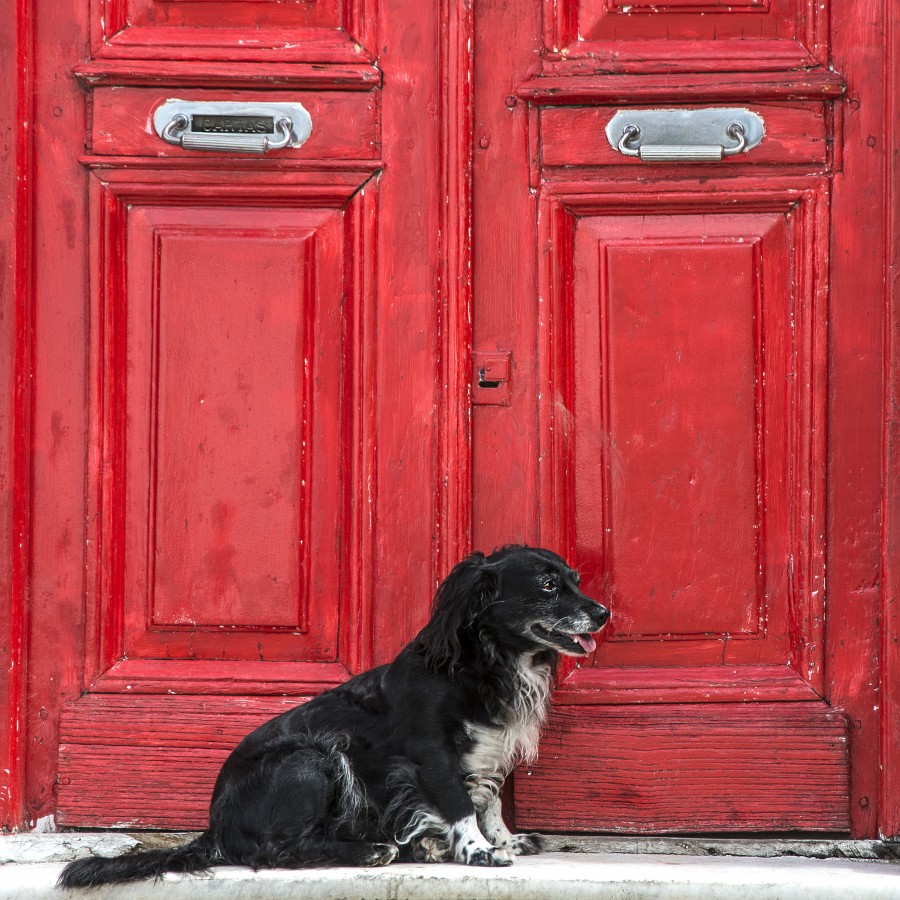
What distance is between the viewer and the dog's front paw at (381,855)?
357 centimetres

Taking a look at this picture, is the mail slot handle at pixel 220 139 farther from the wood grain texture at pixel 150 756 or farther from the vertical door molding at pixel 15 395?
the wood grain texture at pixel 150 756

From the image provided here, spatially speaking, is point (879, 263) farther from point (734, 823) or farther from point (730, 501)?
point (734, 823)

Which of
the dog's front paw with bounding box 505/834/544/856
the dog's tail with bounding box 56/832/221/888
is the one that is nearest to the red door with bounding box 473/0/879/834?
the dog's front paw with bounding box 505/834/544/856

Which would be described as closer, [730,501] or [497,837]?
[497,837]

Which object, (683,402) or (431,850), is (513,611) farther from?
(683,402)

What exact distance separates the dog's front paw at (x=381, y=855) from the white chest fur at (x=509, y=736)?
0.29m

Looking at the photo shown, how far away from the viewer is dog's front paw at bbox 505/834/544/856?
3.82m

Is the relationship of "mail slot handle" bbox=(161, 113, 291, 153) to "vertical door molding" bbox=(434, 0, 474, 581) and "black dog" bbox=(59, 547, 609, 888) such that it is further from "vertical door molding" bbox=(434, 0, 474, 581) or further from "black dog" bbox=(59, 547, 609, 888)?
"black dog" bbox=(59, 547, 609, 888)

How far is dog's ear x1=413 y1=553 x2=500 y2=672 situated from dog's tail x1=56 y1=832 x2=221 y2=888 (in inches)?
34.4

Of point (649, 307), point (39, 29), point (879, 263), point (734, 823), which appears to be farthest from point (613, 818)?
point (39, 29)

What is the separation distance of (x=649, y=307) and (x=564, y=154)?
0.58 metres

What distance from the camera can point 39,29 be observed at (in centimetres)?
422

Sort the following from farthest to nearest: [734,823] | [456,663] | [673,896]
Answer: [734,823] < [456,663] < [673,896]

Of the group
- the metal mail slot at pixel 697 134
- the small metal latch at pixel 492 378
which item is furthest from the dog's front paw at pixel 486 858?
the metal mail slot at pixel 697 134
